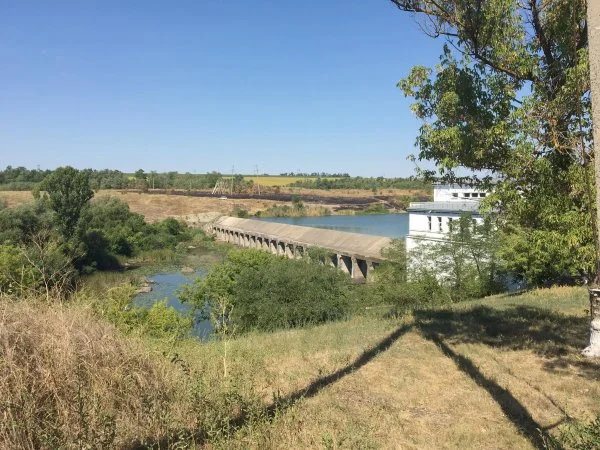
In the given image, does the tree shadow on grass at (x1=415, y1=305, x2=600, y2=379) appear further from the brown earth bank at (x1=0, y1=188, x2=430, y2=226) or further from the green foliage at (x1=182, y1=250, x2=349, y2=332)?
the brown earth bank at (x1=0, y1=188, x2=430, y2=226)

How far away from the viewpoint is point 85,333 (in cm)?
438

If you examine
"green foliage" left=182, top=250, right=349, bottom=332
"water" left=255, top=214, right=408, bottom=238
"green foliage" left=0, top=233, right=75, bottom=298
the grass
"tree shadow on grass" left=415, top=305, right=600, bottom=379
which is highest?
"green foliage" left=0, top=233, right=75, bottom=298

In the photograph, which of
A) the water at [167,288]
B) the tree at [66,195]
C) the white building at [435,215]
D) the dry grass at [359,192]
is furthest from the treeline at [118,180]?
the white building at [435,215]

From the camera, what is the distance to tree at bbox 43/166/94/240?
47969mm

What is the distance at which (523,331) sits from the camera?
8328 mm

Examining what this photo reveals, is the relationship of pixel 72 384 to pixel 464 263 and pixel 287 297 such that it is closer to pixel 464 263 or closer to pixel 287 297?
pixel 287 297

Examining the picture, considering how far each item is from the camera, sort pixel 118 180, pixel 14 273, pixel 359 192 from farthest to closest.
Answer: pixel 359 192
pixel 118 180
pixel 14 273

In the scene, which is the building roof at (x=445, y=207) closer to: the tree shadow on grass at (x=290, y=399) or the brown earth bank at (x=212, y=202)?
the tree shadow on grass at (x=290, y=399)

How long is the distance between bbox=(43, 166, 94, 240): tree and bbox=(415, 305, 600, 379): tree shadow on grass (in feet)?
149

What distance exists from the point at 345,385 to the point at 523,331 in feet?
14.3

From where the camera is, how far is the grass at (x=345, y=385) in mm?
4047

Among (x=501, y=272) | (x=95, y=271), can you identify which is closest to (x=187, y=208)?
(x=95, y=271)

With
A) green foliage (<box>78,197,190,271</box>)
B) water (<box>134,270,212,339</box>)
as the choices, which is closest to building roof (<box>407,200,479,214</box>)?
water (<box>134,270,212,339</box>)

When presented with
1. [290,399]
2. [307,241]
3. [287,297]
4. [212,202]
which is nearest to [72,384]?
[290,399]
